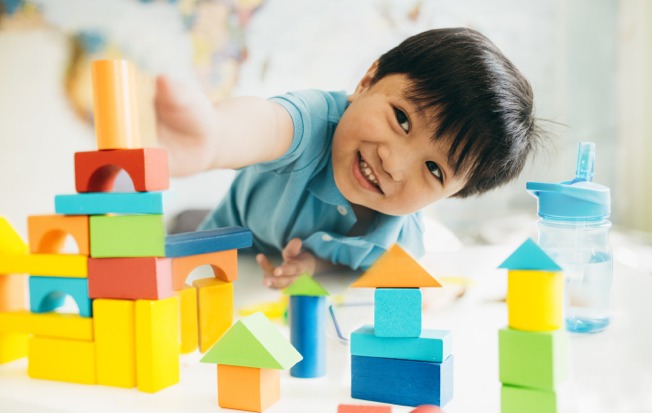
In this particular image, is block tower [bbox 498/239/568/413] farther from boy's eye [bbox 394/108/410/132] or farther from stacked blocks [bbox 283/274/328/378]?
boy's eye [bbox 394/108/410/132]

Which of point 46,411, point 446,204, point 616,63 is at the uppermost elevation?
point 616,63

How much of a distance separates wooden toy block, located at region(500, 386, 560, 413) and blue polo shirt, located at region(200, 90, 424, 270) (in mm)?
415

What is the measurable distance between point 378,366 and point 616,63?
93 cm

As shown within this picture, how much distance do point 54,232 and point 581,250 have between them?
0.56 meters

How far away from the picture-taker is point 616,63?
3.70 feet

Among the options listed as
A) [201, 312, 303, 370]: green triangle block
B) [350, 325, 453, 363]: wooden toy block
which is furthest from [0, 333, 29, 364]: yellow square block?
[350, 325, 453, 363]: wooden toy block

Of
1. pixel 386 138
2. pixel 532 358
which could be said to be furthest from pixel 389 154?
pixel 532 358

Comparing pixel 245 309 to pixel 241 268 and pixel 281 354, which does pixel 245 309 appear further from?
pixel 281 354

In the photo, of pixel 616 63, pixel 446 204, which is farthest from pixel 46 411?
pixel 616 63

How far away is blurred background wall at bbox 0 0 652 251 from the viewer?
3.38ft

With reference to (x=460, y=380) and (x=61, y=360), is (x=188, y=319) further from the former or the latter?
(x=460, y=380)

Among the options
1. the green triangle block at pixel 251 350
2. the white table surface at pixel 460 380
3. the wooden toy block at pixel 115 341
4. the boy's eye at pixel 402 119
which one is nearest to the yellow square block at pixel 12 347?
the white table surface at pixel 460 380

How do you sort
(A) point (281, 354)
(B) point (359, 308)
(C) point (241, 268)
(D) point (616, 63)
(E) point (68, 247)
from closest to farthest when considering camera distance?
(A) point (281, 354)
(B) point (359, 308)
(C) point (241, 268)
(E) point (68, 247)
(D) point (616, 63)

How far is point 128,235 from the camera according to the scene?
496 mm
